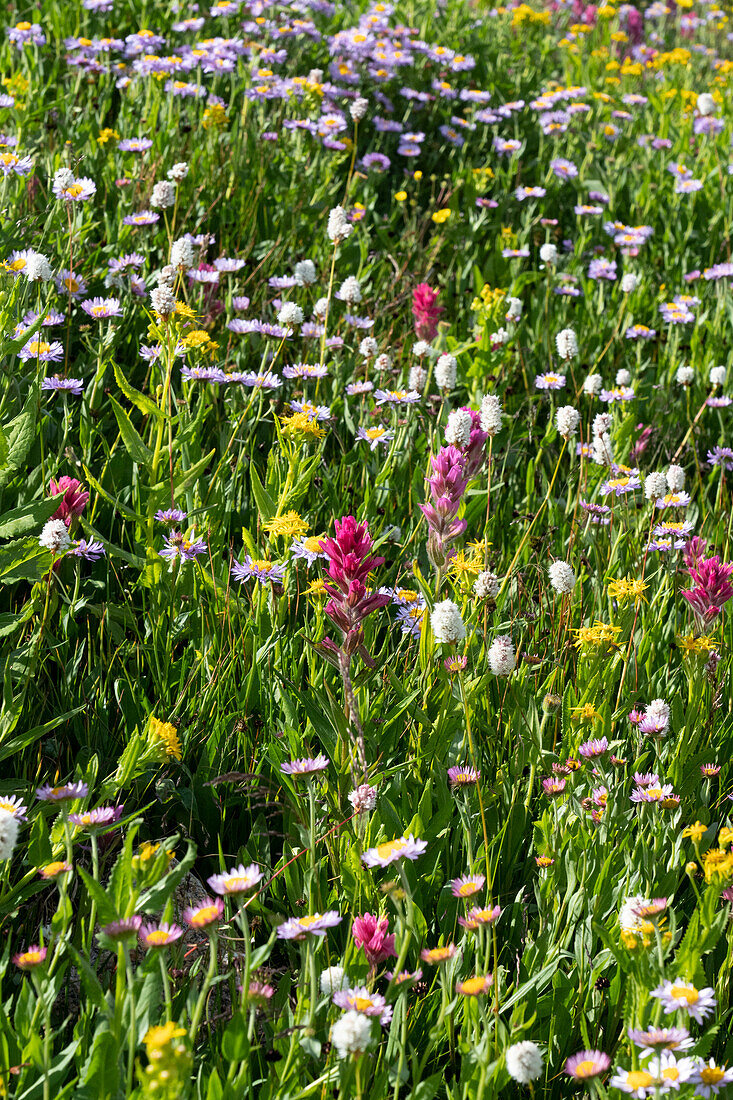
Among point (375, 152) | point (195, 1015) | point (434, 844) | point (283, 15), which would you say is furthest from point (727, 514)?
point (283, 15)

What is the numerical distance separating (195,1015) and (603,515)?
7.02ft

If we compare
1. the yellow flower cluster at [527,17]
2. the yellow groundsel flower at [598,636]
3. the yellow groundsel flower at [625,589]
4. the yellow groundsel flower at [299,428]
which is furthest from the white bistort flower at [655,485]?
the yellow flower cluster at [527,17]

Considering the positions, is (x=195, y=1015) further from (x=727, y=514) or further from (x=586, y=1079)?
(x=727, y=514)

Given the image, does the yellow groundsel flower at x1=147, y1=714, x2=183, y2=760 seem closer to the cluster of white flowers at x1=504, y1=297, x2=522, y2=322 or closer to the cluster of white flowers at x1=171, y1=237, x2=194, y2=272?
the cluster of white flowers at x1=171, y1=237, x2=194, y2=272

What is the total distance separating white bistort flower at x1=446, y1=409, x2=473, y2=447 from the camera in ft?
7.28

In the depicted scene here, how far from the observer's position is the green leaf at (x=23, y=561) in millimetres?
1846

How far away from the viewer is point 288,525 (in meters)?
2.18

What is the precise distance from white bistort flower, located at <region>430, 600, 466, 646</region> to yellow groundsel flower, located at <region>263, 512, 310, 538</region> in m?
0.46

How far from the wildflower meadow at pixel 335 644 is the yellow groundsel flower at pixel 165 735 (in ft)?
0.04

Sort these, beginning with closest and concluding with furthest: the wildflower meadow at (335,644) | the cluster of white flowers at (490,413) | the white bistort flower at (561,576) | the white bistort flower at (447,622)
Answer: the wildflower meadow at (335,644)
the white bistort flower at (447,622)
the white bistort flower at (561,576)
the cluster of white flowers at (490,413)

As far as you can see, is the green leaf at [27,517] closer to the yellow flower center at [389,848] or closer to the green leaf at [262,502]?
the green leaf at [262,502]

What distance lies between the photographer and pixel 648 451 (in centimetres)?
358

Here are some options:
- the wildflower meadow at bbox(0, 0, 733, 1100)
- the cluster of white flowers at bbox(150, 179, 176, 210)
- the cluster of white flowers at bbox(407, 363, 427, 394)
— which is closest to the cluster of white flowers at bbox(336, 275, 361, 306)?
the wildflower meadow at bbox(0, 0, 733, 1100)

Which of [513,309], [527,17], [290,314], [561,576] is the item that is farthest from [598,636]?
[527,17]
